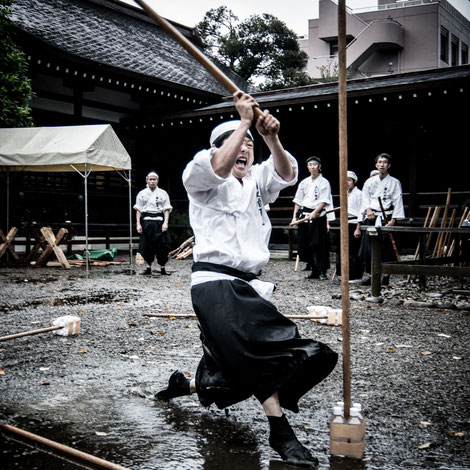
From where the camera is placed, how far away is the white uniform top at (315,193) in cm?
963

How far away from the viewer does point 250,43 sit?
33438 millimetres

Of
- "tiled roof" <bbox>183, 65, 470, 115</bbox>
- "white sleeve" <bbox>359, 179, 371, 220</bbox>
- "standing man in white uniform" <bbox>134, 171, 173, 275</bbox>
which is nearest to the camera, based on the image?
"white sleeve" <bbox>359, 179, 371, 220</bbox>

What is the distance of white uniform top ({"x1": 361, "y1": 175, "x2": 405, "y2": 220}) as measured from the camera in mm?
8742

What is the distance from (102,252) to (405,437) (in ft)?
37.3

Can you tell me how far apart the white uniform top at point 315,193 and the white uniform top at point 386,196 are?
75cm

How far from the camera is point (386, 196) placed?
8.84m

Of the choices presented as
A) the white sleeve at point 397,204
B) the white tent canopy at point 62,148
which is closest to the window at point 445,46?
Answer: the white tent canopy at point 62,148

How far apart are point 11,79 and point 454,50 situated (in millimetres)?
35565

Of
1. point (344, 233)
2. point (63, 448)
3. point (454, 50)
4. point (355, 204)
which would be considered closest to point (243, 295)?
point (344, 233)

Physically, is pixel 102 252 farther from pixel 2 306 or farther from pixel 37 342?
pixel 37 342

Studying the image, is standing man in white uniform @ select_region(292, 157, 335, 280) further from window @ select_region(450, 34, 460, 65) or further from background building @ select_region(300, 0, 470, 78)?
window @ select_region(450, 34, 460, 65)

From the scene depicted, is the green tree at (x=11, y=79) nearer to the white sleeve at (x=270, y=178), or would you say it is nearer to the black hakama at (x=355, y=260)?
the black hakama at (x=355, y=260)

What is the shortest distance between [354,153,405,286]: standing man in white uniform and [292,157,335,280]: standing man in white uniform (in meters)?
0.77

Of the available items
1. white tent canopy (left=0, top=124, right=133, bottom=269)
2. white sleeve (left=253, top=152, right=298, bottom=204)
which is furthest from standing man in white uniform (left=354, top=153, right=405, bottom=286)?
white sleeve (left=253, top=152, right=298, bottom=204)
